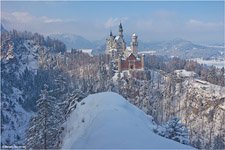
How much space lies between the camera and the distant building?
462ft

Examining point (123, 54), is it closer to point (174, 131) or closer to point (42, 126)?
point (42, 126)

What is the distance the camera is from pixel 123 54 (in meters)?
150

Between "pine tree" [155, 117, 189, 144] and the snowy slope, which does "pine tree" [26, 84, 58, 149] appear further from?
"pine tree" [155, 117, 189, 144]

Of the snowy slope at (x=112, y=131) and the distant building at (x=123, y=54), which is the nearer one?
the snowy slope at (x=112, y=131)

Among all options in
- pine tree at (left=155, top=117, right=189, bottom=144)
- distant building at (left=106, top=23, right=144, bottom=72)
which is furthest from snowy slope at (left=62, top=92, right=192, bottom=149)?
distant building at (left=106, top=23, right=144, bottom=72)

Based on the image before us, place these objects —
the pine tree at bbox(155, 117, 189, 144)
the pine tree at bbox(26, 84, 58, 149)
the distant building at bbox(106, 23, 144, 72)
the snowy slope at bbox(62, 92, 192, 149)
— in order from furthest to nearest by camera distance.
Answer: the distant building at bbox(106, 23, 144, 72)
the pine tree at bbox(26, 84, 58, 149)
the pine tree at bbox(155, 117, 189, 144)
the snowy slope at bbox(62, 92, 192, 149)

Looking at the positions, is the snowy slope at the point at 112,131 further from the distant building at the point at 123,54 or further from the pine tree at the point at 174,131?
the distant building at the point at 123,54

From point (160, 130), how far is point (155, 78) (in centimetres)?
10797

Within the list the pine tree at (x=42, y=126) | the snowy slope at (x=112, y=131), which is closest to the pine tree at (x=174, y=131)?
the snowy slope at (x=112, y=131)

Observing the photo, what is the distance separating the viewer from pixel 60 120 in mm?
48781

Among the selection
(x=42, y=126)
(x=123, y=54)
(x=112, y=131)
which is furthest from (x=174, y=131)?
(x=123, y=54)

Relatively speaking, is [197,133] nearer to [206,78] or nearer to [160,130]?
[206,78]

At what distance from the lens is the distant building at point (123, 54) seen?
141 m

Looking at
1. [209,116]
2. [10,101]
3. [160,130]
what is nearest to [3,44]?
[10,101]
